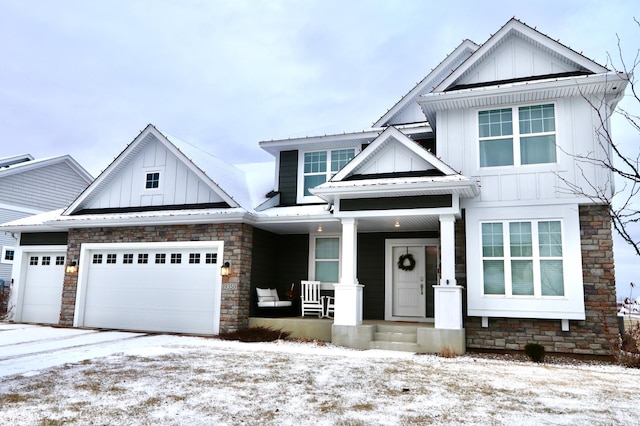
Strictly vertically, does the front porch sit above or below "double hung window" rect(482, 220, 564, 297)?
below

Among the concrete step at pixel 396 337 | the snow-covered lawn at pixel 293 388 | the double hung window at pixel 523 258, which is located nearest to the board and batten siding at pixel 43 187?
the snow-covered lawn at pixel 293 388

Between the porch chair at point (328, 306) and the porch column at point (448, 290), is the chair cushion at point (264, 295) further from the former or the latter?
the porch column at point (448, 290)

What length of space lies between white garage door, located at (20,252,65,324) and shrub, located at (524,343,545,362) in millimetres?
13084

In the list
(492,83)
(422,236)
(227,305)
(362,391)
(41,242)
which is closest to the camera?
(362,391)

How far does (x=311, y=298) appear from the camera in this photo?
502 inches

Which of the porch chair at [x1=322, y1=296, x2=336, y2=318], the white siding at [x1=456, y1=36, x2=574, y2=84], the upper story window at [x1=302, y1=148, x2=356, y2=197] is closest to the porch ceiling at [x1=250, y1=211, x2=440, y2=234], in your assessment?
the upper story window at [x1=302, y1=148, x2=356, y2=197]

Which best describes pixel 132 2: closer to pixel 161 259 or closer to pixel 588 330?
pixel 161 259

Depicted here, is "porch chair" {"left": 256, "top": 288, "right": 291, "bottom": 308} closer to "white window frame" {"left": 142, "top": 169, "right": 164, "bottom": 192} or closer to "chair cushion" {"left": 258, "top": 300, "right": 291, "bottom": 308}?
"chair cushion" {"left": 258, "top": 300, "right": 291, "bottom": 308}

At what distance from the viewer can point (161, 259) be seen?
12898 mm

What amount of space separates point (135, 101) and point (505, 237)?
228ft

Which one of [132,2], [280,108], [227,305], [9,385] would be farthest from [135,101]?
[9,385]

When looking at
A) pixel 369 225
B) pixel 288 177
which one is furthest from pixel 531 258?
pixel 288 177

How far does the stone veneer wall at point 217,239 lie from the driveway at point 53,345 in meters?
1.35

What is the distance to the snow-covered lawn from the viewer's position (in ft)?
15.8
